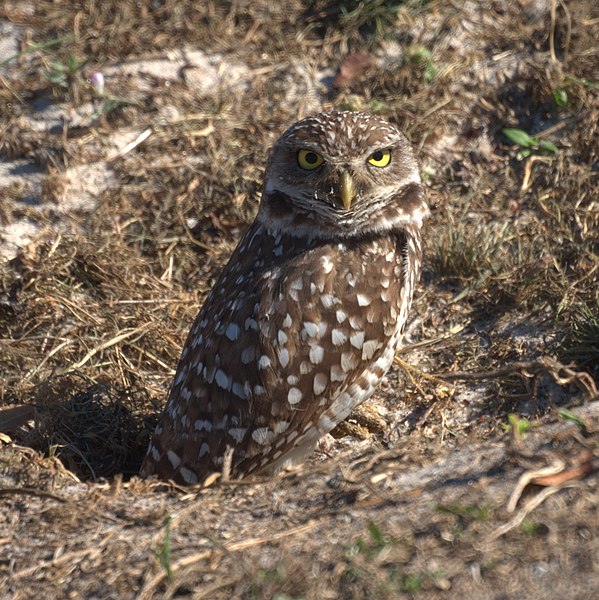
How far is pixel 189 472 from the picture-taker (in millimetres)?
3996

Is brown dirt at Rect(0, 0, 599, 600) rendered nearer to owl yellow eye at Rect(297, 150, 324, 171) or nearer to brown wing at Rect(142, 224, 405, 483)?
brown wing at Rect(142, 224, 405, 483)

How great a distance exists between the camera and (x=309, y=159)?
4109 millimetres

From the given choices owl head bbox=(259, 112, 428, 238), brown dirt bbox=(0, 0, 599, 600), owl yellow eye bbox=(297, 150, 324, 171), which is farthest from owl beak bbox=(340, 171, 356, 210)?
brown dirt bbox=(0, 0, 599, 600)

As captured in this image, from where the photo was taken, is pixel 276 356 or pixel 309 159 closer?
pixel 276 356

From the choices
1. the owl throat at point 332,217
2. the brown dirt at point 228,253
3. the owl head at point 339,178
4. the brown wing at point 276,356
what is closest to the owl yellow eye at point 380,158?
the owl head at point 339,178

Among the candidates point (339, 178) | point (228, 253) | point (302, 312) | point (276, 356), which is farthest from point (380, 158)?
point (228, 253)

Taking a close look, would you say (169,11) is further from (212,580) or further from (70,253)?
(212,580)

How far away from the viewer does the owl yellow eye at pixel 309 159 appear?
4082mm

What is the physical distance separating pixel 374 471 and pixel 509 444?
0.53 metres

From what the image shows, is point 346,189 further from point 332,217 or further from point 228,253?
point 228,253

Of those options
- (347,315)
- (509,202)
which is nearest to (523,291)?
(509,202)

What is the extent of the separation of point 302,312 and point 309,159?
0.72 metres

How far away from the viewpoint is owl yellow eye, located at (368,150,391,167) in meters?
4.11

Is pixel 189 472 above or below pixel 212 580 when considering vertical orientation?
below
